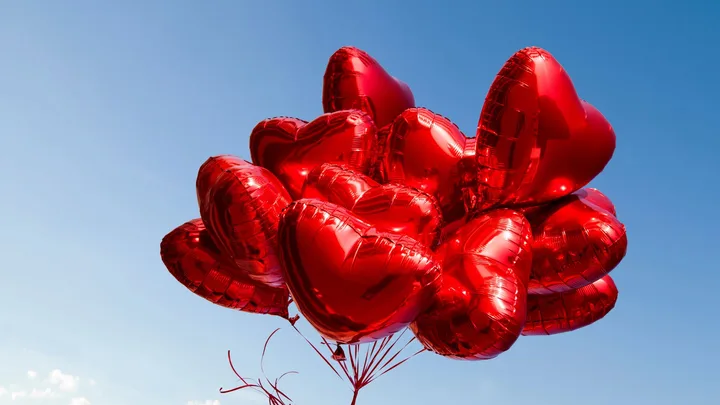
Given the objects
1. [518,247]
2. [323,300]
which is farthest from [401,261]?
[518,247]

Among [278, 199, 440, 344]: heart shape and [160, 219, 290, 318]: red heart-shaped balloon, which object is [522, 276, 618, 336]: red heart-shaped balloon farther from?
[160, 219, 290, 318]: red heart-shaped balloon

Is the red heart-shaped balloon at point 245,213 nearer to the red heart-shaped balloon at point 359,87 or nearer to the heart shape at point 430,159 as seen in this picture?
the heart shape at point 430,159

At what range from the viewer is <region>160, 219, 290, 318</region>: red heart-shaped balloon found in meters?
2.92

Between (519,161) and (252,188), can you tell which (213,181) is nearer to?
(252,188)

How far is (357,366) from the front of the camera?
2848 millimetres

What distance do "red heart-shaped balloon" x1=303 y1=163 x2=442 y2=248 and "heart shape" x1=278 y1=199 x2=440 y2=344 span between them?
0.64 ft

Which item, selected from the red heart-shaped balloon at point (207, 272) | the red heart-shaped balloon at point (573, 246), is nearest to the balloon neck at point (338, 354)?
the red heart-shaped balloon at point (207, 272)

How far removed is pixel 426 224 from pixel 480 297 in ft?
1.12

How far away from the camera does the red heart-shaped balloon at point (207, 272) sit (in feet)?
9.58

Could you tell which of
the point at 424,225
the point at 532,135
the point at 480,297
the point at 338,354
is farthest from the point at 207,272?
the point at 532,135

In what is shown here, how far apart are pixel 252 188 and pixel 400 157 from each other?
25.5 inches

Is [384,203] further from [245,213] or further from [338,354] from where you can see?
[338,354]

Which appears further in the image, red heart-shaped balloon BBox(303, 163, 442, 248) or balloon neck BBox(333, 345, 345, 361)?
balloon neck BBox(333, 345, 345, 361)

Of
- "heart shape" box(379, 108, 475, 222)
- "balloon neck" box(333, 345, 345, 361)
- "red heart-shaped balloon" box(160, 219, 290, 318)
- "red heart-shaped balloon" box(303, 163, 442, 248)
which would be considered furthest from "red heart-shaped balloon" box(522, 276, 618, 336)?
"red heart-shaped balloon" box(160, 219, 290, 318)
